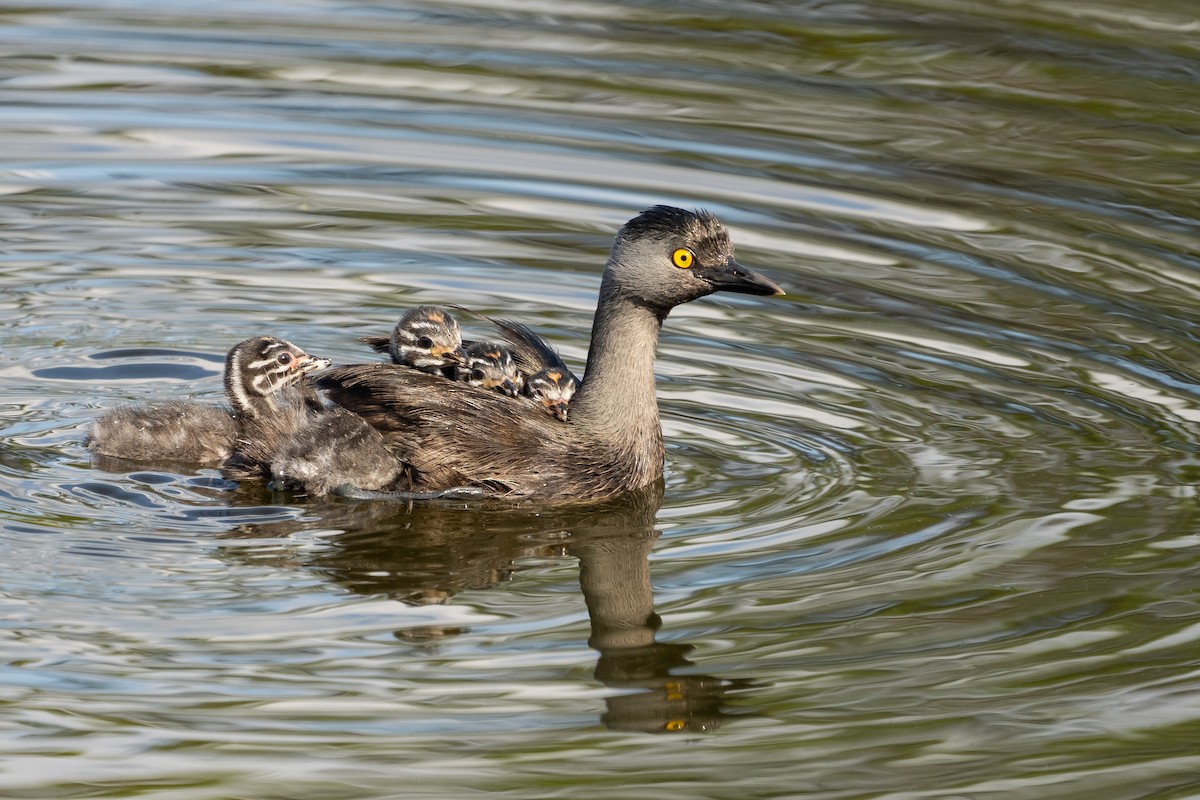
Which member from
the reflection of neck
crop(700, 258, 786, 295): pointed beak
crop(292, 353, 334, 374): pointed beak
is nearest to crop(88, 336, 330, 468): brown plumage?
crop(292, 353, 334, 374): pointed beak

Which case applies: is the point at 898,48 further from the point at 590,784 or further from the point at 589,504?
the point at 590,784

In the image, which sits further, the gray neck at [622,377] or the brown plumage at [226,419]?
the gray neck at [622,377]

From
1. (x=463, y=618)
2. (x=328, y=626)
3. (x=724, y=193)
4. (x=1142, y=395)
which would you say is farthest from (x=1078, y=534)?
(x=724, y=193)

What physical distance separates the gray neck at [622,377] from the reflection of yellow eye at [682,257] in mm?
256

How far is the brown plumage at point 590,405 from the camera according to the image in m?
8.09

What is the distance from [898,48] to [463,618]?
29.1ft

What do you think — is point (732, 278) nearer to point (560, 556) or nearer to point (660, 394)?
point (660, 394)

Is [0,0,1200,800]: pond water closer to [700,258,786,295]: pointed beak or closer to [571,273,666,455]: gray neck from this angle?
[571,273,666,455]: gray neck

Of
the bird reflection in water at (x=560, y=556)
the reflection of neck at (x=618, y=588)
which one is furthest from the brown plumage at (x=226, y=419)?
the reflection of neck at (x=618, y=588)

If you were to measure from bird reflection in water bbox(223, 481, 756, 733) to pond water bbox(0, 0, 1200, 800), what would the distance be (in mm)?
23

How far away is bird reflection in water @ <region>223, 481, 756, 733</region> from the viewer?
610 cm

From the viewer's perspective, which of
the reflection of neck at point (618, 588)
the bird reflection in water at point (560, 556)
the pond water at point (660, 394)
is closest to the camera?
the pond water at point (660, 394)

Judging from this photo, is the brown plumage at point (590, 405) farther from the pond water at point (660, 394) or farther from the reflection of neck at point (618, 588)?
the reflection of neck at point (618, 588)

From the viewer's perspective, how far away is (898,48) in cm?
1443
